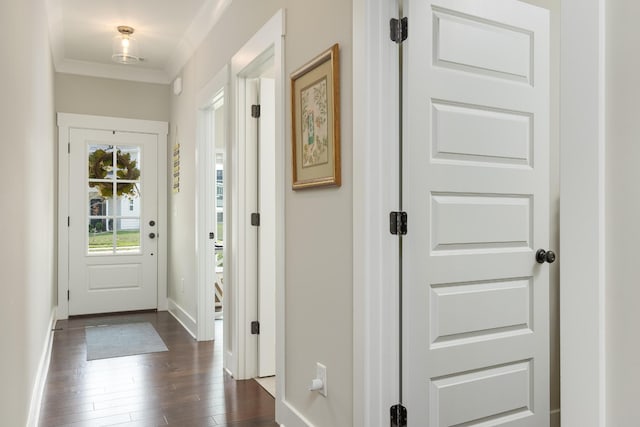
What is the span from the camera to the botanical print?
2.20m

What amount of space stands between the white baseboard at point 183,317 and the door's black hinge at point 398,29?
130 inches

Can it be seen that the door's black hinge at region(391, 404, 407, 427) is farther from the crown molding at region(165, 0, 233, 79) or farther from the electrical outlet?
the crown molding at region(165, 0, 233, 79)

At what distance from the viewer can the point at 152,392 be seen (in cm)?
307

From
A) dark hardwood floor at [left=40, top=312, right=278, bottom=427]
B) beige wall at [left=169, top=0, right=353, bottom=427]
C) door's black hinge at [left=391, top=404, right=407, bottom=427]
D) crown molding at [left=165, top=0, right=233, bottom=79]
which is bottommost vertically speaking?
dark hardwood floor at [left=40, top=312, right=278, bottom=427]

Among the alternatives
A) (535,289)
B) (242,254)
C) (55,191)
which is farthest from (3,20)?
(55,191)

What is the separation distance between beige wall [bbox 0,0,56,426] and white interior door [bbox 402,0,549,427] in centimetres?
139

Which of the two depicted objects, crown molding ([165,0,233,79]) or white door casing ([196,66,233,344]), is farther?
white door casing ([196,66,233,344])

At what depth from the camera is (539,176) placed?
2219 millimetres

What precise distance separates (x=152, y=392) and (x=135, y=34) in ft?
10.2

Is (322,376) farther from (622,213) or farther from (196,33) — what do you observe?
(196,33)

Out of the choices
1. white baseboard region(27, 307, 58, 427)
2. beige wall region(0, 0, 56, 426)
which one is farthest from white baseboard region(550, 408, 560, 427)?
white baseboard region(27, 307, 58, 427)

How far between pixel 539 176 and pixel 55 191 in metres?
4.81

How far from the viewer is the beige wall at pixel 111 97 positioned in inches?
209

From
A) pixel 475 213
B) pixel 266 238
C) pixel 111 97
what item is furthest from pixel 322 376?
pixel 111 97
